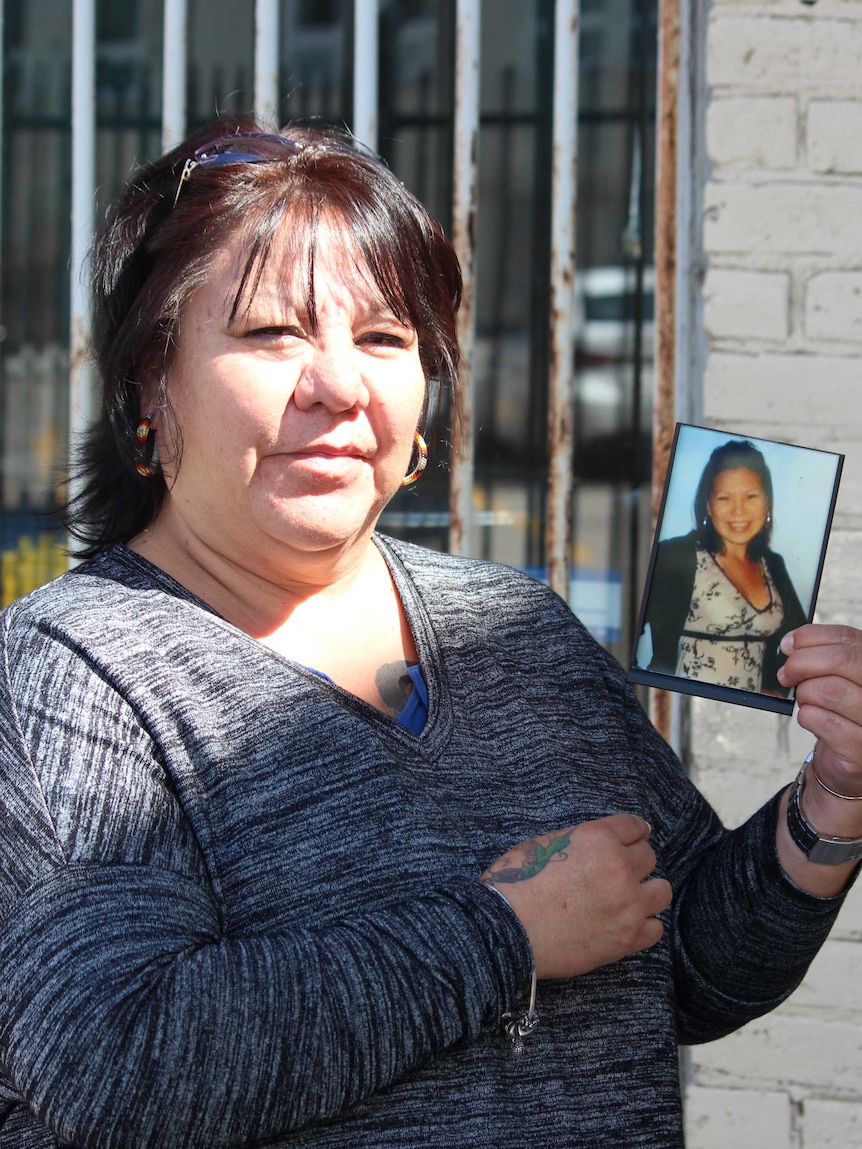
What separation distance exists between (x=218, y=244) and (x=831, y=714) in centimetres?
81

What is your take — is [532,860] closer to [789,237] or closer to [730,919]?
[730,919]

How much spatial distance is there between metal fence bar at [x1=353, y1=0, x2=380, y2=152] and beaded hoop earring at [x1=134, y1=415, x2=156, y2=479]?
1170 millimetres

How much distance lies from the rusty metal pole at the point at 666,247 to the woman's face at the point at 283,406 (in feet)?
3.34

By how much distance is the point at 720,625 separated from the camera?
1.38 m

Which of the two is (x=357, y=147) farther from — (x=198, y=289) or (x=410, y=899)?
(x=410, y=899)

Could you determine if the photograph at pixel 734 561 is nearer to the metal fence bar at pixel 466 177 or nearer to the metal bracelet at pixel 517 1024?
the metal bracelet at pixel 517 1024

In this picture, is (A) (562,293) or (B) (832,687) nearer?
(B) (832,687)

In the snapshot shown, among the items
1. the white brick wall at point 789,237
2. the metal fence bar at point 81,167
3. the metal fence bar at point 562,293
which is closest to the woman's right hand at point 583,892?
the white brick wall at point 789,237

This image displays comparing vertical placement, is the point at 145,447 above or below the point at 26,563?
above

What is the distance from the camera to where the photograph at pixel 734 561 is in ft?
4.50

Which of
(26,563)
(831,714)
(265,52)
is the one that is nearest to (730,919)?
(831,714)

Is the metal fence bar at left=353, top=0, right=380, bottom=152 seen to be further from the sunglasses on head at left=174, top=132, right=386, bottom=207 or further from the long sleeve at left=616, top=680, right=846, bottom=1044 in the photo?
the long sleeve at left=616, top=680, right=846, bottom=1044

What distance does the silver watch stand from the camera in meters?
1.39

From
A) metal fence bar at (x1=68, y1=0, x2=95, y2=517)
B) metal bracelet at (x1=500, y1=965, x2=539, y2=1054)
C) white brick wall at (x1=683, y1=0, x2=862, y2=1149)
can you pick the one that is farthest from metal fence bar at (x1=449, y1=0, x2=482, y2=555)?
metal bracelet at (x1=500, y1=965, x2=539, y2=1054)
